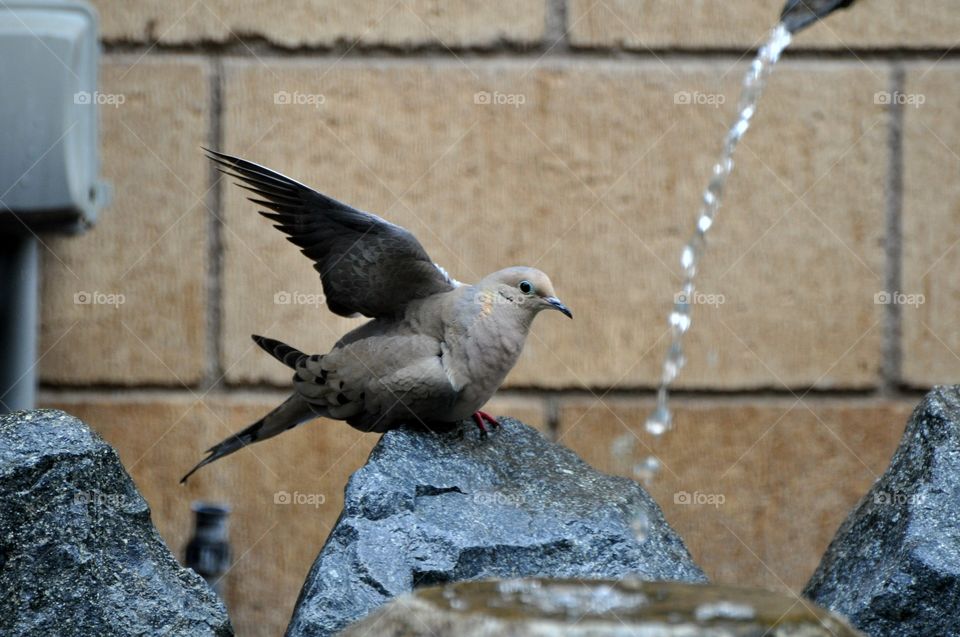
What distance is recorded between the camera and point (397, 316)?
12.5 feet

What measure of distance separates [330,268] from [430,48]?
6.15 feet

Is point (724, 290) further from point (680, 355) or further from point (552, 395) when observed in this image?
point (552, 395)

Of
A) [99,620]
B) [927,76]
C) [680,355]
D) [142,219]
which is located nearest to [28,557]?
[99,620]

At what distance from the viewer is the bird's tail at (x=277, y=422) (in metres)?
3.99

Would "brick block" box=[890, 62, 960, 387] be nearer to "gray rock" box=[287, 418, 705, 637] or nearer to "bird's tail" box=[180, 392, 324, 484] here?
"gray rock" box=[287, 418, 705, 637]
